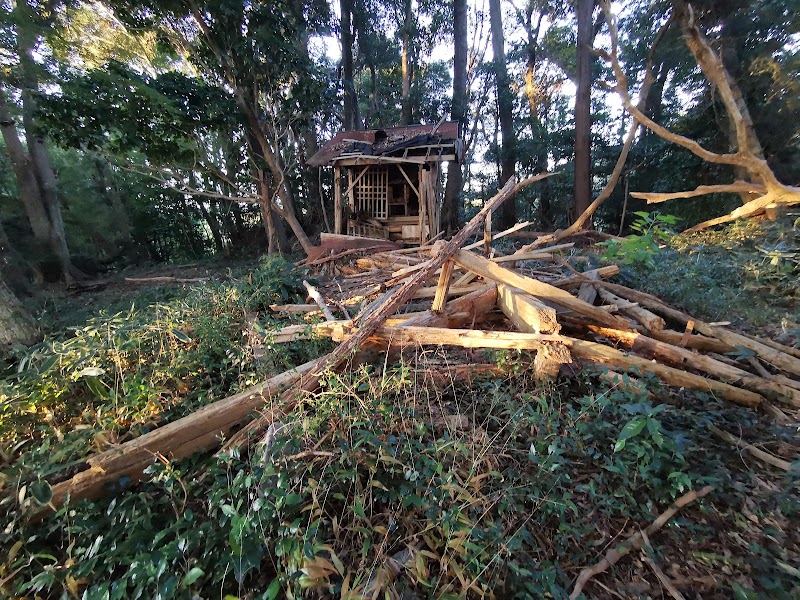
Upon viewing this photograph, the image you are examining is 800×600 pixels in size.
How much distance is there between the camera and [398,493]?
2.00m

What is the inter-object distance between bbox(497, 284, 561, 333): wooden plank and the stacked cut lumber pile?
0.01 metres

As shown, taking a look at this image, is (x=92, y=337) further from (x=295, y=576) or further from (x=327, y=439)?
(x=295, y=576)

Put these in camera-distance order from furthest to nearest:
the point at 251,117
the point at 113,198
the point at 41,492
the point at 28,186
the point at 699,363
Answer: the point at 113,198 → the point at 28,186 → the point at 251,117 → the point at 699,363 → the point at 41,492

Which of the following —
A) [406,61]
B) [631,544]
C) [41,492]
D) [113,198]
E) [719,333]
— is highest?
[406,61]

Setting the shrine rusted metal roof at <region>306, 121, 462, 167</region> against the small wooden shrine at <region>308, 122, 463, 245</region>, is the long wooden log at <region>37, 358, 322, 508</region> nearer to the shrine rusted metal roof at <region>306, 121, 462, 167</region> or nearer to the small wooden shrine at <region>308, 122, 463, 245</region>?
the small wooden shrine at <region>308, 122, 463, 245</region>

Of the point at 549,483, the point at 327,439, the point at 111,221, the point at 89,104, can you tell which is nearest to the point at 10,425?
the point at 327,439

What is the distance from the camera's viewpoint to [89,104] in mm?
7227

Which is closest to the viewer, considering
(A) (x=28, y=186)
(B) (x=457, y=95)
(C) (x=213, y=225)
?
(A) (x=28, y=186)

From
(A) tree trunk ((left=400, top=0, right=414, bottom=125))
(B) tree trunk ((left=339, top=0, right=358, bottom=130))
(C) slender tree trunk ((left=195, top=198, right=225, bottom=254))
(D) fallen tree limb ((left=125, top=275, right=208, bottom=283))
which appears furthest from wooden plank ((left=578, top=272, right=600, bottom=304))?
(C) slender tree trunk ((left=195, top=198, right=225, bottom=254))

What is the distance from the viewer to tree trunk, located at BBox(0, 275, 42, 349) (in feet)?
13.2

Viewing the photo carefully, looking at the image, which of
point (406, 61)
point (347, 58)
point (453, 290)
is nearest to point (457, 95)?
point (406, 61)

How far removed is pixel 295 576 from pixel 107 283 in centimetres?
1260

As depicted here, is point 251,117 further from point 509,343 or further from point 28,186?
point 509,343

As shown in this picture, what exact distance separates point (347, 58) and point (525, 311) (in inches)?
647
